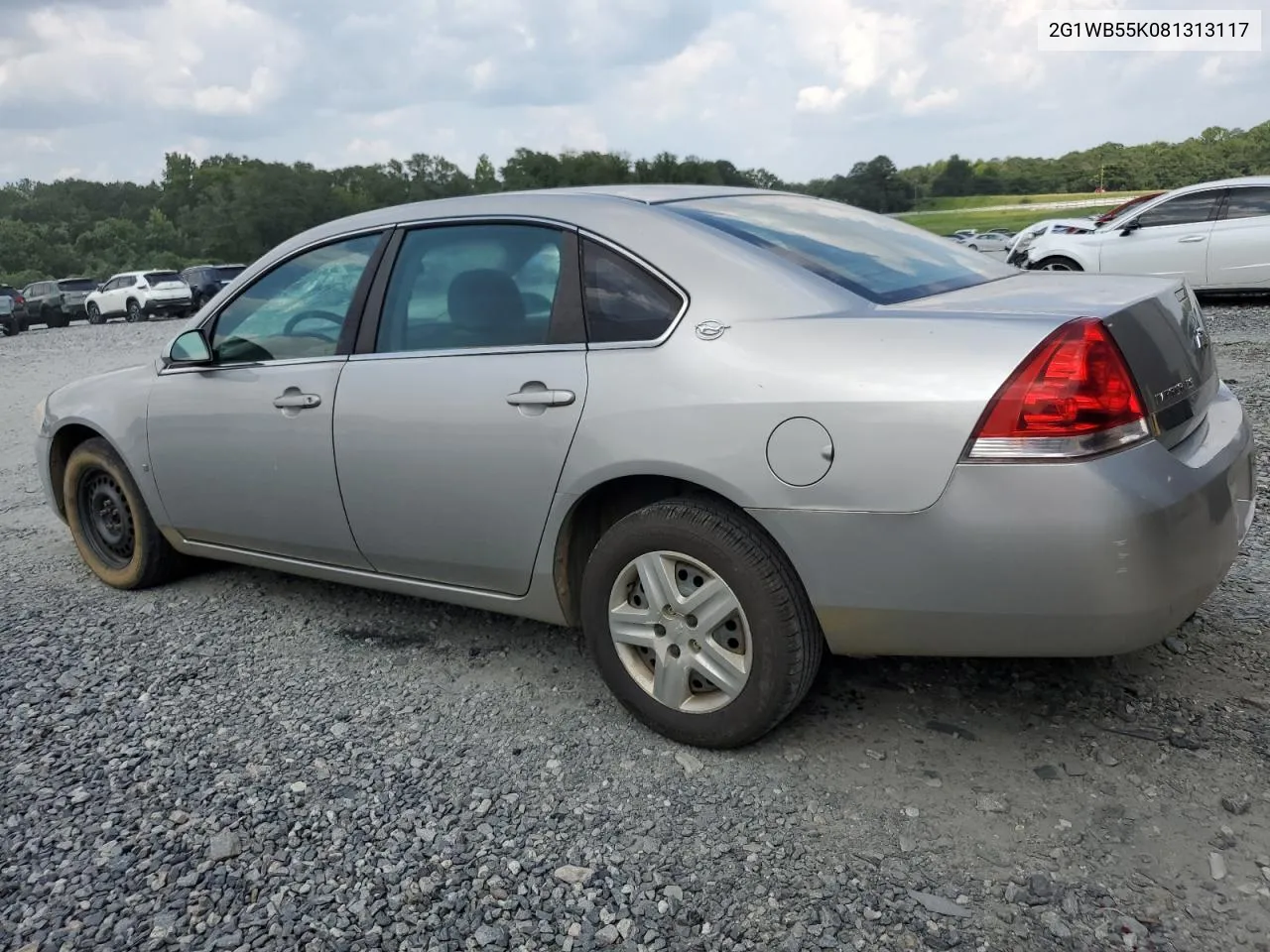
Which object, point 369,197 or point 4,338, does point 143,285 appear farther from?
point 369,197

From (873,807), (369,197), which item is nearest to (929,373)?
(873,807)

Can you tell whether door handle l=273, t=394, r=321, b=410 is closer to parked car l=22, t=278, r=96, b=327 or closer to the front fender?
the front fender

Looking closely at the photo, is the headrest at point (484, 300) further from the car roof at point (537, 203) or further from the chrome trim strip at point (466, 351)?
the car roof at point (537, 203)

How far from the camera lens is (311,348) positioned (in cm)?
368

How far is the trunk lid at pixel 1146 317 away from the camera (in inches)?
95.3

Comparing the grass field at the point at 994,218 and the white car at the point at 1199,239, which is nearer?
the white car at the point at 1199,239

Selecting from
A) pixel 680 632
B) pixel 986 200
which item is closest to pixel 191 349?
pixel 680 632

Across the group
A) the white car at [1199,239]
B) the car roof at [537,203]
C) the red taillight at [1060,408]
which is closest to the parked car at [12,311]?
the white car at [1199,239]

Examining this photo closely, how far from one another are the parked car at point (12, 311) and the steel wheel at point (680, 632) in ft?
105

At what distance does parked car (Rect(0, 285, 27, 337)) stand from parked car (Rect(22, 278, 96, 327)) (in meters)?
2.12

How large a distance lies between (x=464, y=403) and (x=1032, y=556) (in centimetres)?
168

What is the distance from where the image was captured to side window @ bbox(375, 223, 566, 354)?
3.13 metres

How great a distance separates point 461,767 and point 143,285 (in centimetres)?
3202

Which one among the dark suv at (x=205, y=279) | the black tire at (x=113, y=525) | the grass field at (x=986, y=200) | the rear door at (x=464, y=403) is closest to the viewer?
the rear door at (x=464, y=403)
